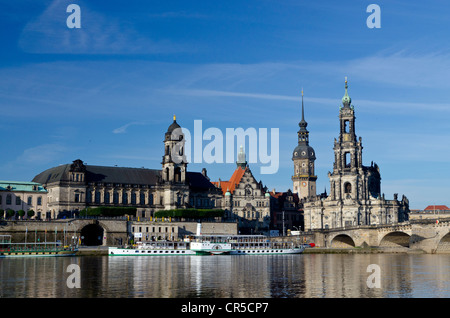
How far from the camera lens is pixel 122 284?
4712cm

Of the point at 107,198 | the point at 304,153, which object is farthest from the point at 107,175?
the point at 304,153

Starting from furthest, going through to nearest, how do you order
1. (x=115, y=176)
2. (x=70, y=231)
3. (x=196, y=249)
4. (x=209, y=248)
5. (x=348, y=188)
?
1. (x=348, y=188)
2. (x=115, y=176)
3. (x=70, y=231)
4. (x=209, y=248)
5. (x=196, y=249)

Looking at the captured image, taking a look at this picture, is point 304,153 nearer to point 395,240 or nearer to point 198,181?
point 198,181

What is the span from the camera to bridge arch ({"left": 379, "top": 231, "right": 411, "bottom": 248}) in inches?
4178

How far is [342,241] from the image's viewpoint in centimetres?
12194

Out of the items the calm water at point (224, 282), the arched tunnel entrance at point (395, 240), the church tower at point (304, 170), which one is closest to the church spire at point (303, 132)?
the church tower at point (304, 170)

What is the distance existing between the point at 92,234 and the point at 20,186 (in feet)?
52.8

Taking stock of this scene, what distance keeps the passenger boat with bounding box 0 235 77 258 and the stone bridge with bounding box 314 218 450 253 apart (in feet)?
157

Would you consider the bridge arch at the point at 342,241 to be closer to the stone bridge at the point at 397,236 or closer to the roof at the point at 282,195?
the stone bridge at the point at 397,236

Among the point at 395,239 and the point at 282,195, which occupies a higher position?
the point at 282,195

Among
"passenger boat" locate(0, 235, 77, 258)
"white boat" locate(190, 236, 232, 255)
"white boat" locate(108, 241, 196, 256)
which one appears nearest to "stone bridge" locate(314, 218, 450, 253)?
"white boat" locate(190, 236, 232, 255)

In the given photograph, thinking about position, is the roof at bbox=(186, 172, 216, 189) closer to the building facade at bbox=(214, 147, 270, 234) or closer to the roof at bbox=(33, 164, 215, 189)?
the roof at bbox=(33, 164, 215, 189)

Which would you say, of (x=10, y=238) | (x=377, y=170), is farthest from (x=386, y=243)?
(x=10, y=238)

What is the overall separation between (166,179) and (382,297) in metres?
87.1
